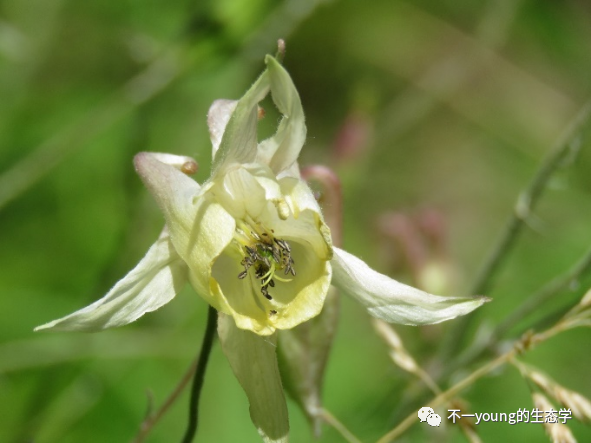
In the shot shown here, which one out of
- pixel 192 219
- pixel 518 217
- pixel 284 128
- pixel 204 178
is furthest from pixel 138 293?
pixel 204 178

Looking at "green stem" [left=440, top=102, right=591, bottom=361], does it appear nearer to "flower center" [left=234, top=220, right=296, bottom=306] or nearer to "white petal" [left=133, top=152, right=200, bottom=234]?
"flower center" [left=234, top=220, right=296, bottom=306]

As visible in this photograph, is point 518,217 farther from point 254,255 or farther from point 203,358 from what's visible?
point 203,358

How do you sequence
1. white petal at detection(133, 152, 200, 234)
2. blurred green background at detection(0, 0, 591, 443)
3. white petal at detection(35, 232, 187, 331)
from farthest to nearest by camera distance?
1. blurred green background at detection(0, 0, 591, 443)
2. white petal at detection(133, 152, 200, 234)
3. white petal at detection(35, 232, 187, 331)

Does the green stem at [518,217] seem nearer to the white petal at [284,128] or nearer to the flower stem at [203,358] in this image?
the white petal at [284,128]

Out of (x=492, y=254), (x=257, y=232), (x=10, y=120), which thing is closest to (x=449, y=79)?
(x=10, y=120)

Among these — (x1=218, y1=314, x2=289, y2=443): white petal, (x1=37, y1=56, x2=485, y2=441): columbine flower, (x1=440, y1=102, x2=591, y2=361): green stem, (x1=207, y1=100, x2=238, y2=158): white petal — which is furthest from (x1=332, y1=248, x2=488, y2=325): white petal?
(x1=440, y1=102, x2=591, y2=361): green stem
